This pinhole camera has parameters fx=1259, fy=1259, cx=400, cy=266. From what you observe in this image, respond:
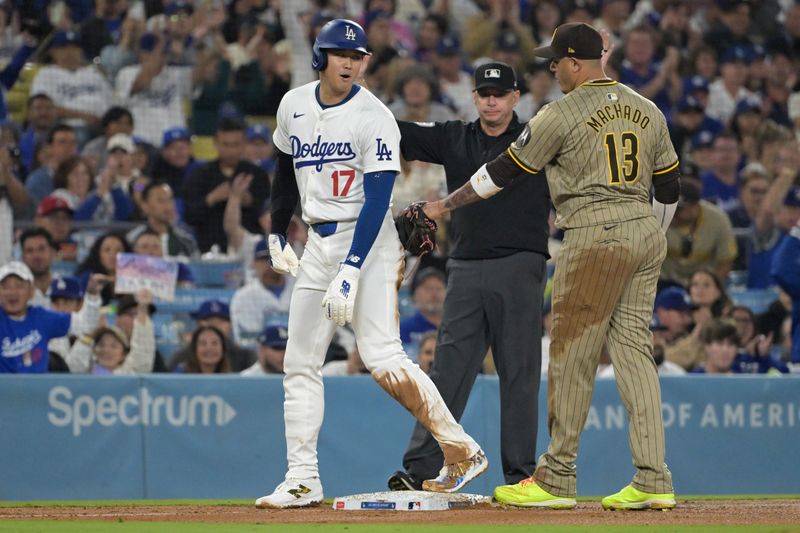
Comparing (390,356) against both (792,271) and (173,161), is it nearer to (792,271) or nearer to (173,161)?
(792,271)

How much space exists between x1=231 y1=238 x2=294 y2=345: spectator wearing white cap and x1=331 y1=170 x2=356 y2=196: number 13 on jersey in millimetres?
4452

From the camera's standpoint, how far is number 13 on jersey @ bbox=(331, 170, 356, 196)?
5.38 meters

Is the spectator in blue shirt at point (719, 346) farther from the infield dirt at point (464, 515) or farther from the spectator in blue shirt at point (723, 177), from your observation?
the infield dirt at point (464, 515)

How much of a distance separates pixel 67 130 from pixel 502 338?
6175mm

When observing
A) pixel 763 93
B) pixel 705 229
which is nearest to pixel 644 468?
pixel 705 229

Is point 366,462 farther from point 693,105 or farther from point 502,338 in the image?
point 693,105

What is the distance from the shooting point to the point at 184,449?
7836 millimetres

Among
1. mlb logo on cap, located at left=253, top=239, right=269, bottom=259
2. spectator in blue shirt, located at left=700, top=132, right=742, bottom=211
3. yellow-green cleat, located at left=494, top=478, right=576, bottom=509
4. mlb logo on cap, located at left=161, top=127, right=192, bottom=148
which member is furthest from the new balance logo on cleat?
spectator in blue shirt, located at left=700, top=132, right=742, bottom=211

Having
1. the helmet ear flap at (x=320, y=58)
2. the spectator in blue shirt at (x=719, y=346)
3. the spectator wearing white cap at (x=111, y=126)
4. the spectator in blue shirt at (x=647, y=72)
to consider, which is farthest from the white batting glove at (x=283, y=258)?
the spectator in blue shirt at (x=647, y=72)

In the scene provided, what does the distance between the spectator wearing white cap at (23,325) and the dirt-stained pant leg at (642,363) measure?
14.6 feet

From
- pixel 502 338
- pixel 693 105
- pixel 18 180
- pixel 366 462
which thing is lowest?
pixel 366 462

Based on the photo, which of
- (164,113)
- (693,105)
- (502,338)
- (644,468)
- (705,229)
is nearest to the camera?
(644,468)

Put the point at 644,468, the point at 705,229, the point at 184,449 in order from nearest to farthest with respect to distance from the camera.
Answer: the point at 644,468 < the point at 184,449 < the point at 705,229

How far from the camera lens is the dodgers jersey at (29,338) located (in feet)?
27.0
